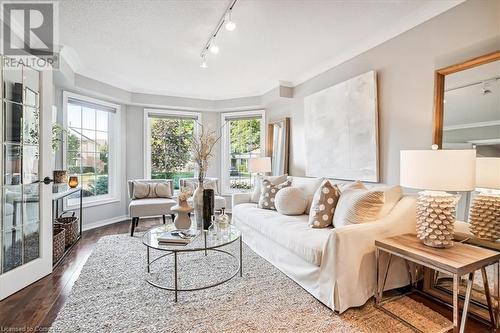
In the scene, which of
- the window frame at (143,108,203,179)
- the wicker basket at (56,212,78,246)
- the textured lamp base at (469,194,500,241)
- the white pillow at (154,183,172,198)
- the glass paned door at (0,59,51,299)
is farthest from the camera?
the window frame at (143,108,203,179)

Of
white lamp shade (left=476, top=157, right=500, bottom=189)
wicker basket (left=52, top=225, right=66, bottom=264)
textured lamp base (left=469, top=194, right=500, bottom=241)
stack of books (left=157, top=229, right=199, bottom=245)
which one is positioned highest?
white lamp shade (left=476, top=157, right=500, bottom=189)

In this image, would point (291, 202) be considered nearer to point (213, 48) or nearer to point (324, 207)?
point (324, 207)

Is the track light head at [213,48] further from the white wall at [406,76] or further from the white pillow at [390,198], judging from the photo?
the white pillow at [390,198]

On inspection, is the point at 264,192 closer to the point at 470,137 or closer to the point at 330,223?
the point at 330,223

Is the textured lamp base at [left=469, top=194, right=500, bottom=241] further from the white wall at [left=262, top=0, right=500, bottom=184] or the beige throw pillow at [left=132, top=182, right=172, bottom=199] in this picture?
the beige throw pillow at [left=132, top=182, right=172, bottom=199]

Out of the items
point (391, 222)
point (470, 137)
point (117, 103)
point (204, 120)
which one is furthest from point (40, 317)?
point (204, 120)

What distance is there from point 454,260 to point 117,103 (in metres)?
5.36

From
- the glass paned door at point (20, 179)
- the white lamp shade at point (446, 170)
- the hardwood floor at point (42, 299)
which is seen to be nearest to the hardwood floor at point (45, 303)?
the hardwood floor at point (42, 299)

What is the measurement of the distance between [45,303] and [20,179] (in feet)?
3.71

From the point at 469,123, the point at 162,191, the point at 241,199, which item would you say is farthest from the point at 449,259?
the point at 162,191

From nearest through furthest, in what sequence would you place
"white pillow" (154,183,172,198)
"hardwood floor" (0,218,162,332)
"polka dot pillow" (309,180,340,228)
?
"hardwood floor" (0,218,162,332) < "polka dot pillow" (309,180,340,228) < "white pillow" (154,183,172,198)

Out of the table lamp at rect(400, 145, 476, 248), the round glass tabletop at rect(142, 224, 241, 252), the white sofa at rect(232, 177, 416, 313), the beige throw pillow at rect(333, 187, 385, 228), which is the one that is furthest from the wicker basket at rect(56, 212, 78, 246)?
the table lamp at rect(400, 145, 476, 248)

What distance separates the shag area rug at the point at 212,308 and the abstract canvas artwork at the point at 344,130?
59.9 inches

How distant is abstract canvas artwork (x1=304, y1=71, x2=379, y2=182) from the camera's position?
292cm
